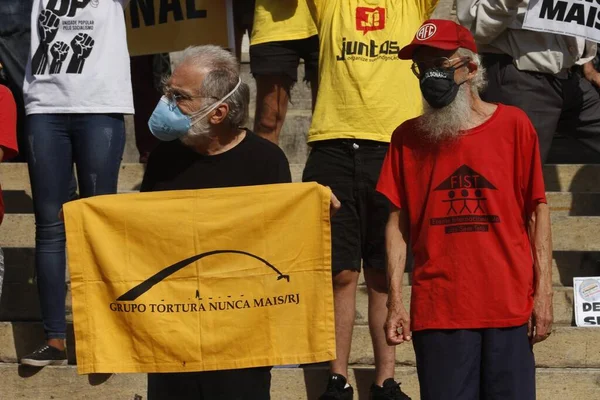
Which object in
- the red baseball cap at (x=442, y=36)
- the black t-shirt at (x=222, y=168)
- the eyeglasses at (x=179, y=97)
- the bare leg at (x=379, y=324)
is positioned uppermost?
the red baseball cap at (x=442, y=36)

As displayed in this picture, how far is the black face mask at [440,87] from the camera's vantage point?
5016 mm

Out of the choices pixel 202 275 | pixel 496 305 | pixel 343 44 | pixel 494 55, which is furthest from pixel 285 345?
pixel 494 55

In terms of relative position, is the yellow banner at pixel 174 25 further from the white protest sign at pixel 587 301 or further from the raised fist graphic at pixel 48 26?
the white protest sign at pixel 587 301

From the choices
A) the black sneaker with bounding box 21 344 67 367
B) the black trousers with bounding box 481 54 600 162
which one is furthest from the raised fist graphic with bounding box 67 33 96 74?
the black trousers with bounding box 481 54 600 162

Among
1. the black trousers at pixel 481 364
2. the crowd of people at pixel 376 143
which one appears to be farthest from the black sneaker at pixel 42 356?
the black trousers at pixel 481 364

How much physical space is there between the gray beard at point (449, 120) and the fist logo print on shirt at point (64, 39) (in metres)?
2.13

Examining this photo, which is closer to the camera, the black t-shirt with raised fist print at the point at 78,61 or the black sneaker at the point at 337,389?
the black sneaker at the point at 337,389

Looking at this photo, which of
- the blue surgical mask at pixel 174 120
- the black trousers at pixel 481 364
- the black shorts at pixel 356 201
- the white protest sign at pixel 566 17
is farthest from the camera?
the white protest sign at pixel 566 17

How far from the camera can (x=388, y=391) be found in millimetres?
6113

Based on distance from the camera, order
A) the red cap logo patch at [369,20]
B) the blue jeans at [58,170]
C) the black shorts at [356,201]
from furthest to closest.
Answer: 1. the blue jeans at [58,170]
2. the red cap logo patch at [369,20]
3. the black shorts at [356,201]

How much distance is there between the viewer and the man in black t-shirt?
5.00m

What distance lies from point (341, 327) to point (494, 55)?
1.80 m

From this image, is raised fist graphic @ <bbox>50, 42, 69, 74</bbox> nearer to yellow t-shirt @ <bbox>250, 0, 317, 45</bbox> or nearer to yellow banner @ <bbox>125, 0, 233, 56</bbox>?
yellow t-shirt @ <bbox>250, 0, 317, 45</bbox>

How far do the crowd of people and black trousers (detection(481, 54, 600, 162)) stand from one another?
11 mm
